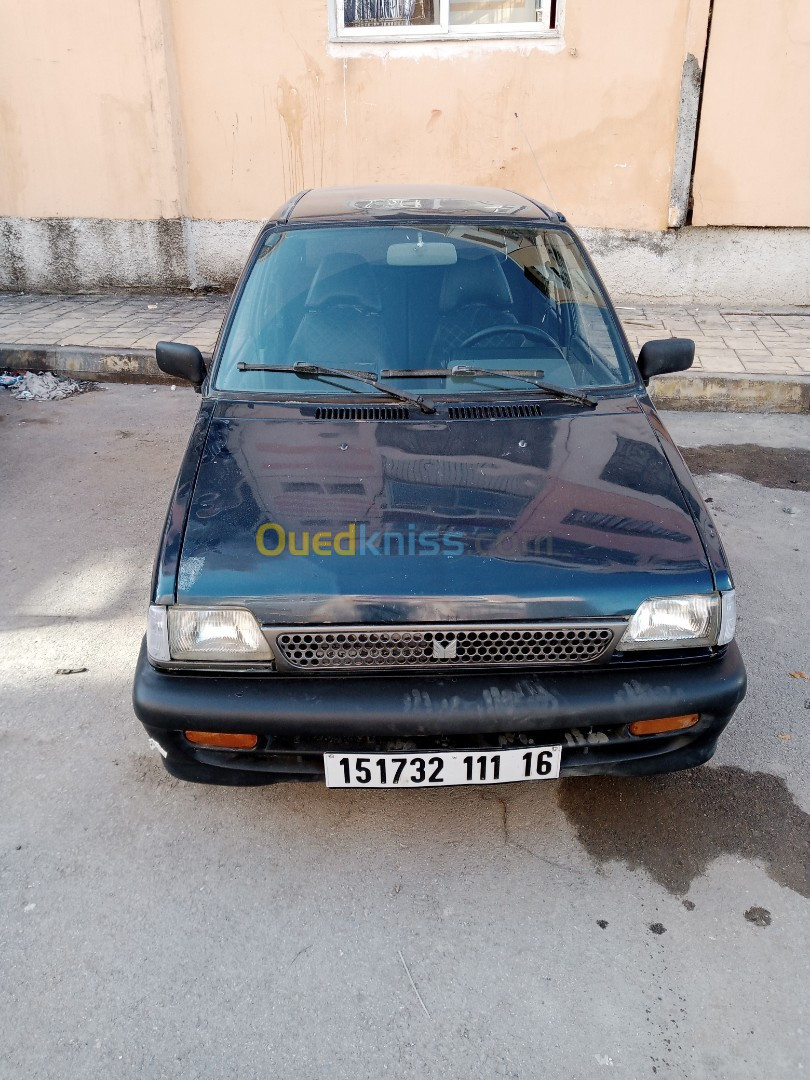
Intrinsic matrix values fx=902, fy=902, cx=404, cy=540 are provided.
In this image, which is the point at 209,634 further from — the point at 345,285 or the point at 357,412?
the point at 345,285

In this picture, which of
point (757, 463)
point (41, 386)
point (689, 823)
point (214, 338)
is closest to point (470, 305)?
point (689, 823)

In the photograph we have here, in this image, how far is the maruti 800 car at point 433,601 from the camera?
2.36 m

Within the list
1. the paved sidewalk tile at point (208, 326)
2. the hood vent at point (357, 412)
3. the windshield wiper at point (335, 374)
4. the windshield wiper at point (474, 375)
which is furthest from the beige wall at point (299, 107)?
the hood vent at point (357, 412)

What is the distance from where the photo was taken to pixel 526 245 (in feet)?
11.7

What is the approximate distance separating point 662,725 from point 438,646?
0.66 metres

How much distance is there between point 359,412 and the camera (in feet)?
9.91

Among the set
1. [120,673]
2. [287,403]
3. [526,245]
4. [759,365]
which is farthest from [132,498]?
[759,365]

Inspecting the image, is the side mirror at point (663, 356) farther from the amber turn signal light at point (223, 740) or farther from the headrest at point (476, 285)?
the amber turn signal light at point (223, 740)

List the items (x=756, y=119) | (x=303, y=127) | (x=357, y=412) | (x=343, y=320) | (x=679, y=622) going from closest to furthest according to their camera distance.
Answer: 1. (x=679, y=622)
2. (x=357, y=412)
3. (x=343, y=320)
4. (x=756, y=119)
5. (x=303, y=127)

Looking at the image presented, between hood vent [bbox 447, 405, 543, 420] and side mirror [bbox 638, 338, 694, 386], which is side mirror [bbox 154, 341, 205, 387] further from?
side mirror [bbox 638, 338, 694, 386]

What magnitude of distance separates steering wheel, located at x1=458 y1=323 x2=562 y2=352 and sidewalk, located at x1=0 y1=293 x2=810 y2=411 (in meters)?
3.61

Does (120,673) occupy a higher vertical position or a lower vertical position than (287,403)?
lower

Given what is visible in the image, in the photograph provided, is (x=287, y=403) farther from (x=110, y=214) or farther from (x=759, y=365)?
(x=110, y=214)

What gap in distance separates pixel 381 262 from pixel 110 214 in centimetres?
659
